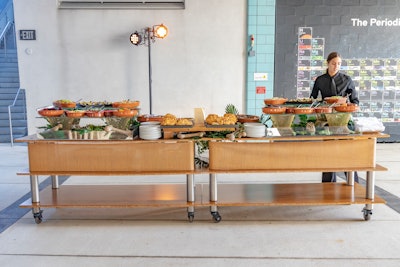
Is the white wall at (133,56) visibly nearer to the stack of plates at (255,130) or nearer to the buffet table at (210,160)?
the buffet table at (210,160)

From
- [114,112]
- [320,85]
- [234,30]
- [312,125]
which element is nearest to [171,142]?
[114,112]

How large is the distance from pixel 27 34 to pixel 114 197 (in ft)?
17.0

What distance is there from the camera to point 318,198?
4215mm

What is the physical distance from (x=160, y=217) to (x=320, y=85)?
2641 millimetres

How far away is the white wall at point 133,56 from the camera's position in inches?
315

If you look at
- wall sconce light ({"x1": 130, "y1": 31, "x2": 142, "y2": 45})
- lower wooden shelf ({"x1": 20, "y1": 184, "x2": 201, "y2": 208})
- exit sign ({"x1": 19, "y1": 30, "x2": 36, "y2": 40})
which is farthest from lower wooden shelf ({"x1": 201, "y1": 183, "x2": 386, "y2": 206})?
exit sign ({"x1": 19, "y1": 30, "x2": 36, "y2": 40})

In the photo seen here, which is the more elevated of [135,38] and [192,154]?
[135,38]

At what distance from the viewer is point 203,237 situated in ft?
12.5

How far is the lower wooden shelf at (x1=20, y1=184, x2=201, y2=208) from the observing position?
13.4 feet

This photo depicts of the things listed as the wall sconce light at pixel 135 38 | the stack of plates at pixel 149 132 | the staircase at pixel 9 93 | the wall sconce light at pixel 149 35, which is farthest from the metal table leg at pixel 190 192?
the staircase at pixel 9 93

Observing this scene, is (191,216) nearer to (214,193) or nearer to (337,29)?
(214,193)

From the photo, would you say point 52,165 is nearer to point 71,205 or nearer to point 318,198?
point 71,205

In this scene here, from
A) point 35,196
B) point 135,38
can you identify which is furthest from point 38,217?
point 135,38

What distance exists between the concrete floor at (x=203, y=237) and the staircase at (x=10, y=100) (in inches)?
193
